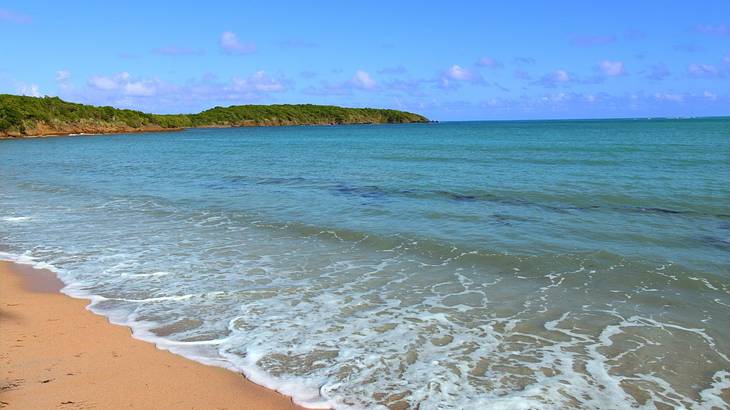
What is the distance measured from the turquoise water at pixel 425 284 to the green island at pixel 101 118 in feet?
245

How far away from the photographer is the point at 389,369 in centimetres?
556

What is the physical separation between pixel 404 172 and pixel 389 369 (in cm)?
2143

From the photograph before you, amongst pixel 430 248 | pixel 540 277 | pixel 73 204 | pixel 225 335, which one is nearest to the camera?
pixel 225 335

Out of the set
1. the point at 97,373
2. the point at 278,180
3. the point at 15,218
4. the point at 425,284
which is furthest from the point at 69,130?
the point at 97,373

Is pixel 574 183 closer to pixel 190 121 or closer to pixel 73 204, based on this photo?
pixel 73 204

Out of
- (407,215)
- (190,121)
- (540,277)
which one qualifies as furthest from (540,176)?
(190,121)

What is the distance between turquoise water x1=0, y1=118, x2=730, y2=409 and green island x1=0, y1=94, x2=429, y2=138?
2943 inches

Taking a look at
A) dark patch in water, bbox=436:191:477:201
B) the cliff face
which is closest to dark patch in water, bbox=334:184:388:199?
dark patch in water, bbox=436:191:477:201

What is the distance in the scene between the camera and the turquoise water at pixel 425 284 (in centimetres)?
546

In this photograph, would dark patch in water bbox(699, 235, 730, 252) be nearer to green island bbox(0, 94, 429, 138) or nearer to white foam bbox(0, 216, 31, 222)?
white foam bbox(0, 216, 31, 222)

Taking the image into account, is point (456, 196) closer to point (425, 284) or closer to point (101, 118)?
point (425, 284)

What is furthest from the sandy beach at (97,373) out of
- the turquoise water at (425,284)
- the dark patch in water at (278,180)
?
the dark patch in water at (278,180)

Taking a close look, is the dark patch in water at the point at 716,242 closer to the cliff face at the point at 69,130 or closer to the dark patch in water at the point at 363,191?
the dark patch in water at the point at 363,191

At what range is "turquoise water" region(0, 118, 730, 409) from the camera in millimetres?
5457
